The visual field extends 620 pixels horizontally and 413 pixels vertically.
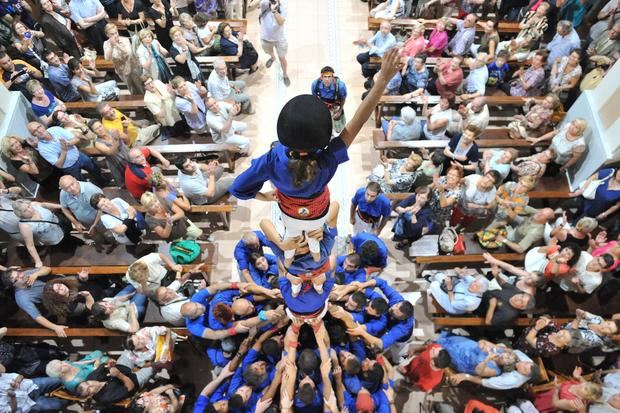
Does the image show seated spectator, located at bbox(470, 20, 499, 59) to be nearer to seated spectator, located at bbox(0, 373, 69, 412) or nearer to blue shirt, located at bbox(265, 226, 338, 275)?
→ blue shirt, located at bbox(265, 226, 338, 275)

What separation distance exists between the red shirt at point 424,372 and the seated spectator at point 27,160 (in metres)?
4.64

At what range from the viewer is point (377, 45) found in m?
6.89

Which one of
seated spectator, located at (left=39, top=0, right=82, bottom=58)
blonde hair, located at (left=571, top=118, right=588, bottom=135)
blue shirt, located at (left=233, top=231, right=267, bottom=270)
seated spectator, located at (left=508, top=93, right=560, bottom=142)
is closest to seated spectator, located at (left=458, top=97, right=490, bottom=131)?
seated spectator, located at (left=508, top=93, right=560, bottom=142)

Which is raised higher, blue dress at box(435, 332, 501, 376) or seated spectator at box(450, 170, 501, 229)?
seated spectator at box(450, 170, 501, 229)

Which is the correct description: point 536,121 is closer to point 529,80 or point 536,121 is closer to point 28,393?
point 529,80

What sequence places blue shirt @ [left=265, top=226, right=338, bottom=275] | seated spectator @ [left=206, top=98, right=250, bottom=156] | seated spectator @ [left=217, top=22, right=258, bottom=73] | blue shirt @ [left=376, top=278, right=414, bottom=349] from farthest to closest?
seated spectator @ [left=217, top=22, right=258, bottom=73]
seated spectator @ [left=206, top=98, right=250, bottom=156]
blue shirt @ [left=376, top=278, right=414, bottom=349]
blue shirt @ [left=265, top=226, right=338, bottom=275]

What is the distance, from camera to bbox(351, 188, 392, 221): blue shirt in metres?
4.97

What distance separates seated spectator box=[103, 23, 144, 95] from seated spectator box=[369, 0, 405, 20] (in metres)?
3.70

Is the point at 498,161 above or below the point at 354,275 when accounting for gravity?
above

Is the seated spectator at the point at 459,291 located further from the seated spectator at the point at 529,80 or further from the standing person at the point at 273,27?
the standing person at the point at 273,27

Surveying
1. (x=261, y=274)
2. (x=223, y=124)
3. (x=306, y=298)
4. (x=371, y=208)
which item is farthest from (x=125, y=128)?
(x=306, y=298)

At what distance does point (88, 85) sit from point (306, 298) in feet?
15.6

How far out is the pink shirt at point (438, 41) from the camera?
22.5 ft

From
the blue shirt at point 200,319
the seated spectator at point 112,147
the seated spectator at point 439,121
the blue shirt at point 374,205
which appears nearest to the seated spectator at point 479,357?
the blue shirt at point 374,205
